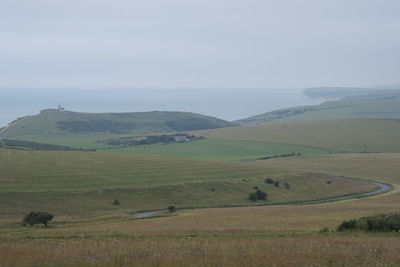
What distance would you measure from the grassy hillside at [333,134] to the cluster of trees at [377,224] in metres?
95.8

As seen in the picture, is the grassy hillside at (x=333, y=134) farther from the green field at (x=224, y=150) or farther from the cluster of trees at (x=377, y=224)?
the cluster of trees at (x=377, y=224)

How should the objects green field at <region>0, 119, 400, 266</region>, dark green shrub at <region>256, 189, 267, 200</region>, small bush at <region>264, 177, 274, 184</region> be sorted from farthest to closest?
small bush at <region>264, 177, 274, 184</region> → dark green shrub at <region>256, 189, 267, 200</region> → green field at <region>0, 119, 400, 266</region>

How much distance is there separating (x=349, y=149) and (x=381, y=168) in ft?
119

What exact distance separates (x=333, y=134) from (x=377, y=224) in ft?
401

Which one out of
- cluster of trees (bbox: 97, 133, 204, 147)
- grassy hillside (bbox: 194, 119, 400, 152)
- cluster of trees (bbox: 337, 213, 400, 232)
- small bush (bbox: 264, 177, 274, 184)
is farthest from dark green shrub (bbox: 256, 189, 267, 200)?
cluster of trees (bbox: 97, 133, 204, 147)

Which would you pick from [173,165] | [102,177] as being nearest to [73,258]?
[102,177]

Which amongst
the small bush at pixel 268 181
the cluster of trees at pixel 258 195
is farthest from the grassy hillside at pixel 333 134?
the cluster of trees at pixel 258 195

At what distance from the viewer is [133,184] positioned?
5278 centimetres

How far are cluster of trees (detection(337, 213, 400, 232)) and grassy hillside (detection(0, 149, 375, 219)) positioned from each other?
2501cm

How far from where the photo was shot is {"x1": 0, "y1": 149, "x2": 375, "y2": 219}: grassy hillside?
42.6m

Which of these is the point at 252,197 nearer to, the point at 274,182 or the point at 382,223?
the point at 274,182

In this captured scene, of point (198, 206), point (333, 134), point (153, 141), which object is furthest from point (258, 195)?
point (333, 134)

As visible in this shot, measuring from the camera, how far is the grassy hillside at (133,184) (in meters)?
42.6

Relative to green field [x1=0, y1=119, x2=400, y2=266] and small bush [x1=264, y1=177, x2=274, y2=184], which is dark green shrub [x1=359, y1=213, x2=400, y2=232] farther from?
small bush [x1=264, y1=177, x2=274, y2=184]
